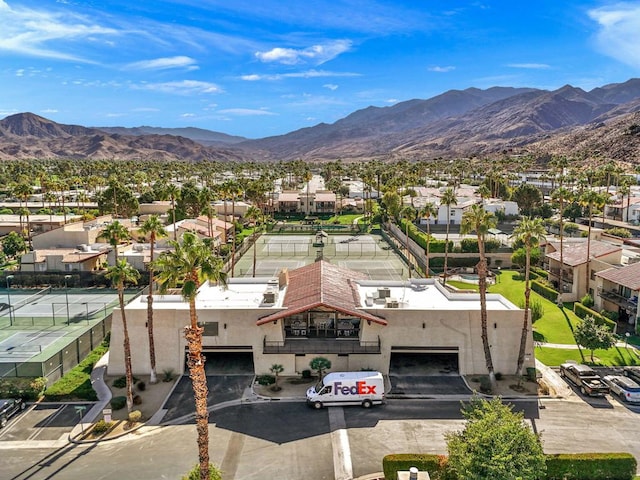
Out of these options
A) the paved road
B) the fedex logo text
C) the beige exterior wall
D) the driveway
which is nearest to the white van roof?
the fedex logo text

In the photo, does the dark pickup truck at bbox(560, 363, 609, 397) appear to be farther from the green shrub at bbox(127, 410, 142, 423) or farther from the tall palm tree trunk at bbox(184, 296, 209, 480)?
the green shrub at bbox(127, 410, 142, 423)

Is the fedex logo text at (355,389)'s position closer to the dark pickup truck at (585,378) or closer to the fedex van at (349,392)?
the fedex van at (349,392)

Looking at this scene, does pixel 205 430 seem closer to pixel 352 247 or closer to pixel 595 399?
pixel 595 399

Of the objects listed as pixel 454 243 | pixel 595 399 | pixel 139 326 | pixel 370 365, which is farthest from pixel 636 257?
pixel 139 326

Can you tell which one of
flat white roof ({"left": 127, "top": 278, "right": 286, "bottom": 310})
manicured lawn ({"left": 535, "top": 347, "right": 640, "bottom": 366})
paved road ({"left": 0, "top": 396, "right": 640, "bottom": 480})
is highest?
flat white roof ({"left": 127, "top": 278, "right": 286, "bottom": 310})

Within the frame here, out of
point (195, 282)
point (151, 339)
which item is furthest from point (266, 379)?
point (195, 282)

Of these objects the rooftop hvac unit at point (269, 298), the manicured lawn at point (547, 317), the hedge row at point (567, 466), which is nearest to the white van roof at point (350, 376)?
the hedge row at point (567, 466)
